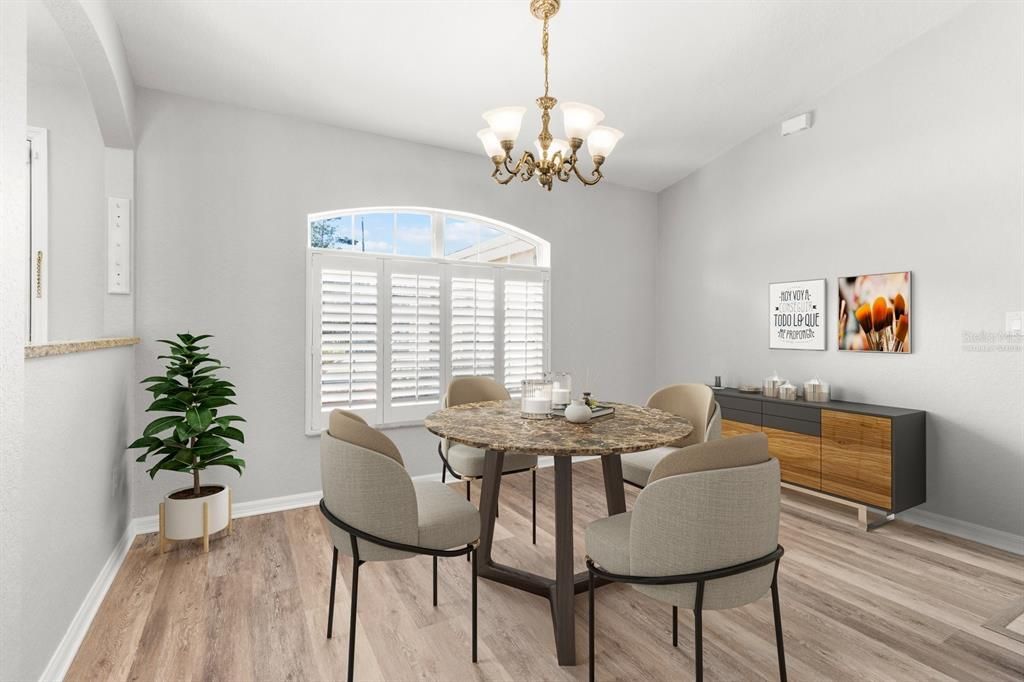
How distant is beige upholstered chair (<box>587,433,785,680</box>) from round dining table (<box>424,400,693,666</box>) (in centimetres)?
26

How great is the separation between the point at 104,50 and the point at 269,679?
2762 mm

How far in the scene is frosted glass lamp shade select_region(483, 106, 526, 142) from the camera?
2266 mm

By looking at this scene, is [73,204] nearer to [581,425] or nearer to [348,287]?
[348,287]

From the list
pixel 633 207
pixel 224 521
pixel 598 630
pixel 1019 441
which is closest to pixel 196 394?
pixel 224 521

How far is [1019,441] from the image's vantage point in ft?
9.99

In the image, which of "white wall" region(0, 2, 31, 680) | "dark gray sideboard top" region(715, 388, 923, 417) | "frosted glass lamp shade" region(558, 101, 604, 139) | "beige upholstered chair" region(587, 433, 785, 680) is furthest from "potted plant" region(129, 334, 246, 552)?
"dark gray sideboard top" region(715, 388, 923, 417)

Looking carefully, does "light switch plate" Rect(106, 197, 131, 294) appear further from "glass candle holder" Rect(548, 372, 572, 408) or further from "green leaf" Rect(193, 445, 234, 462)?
"glass candle holder" Rect(548, 372, 572, 408)

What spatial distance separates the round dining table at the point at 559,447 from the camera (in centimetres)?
181

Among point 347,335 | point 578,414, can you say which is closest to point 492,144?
point 578,414

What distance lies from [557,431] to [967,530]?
3.03 metres

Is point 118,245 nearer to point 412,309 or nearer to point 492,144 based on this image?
point 412,309

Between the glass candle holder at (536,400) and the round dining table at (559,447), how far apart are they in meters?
0.06

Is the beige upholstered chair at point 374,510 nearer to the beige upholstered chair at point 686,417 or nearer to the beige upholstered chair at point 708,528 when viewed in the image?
the beige upholstered chair at point 708,528

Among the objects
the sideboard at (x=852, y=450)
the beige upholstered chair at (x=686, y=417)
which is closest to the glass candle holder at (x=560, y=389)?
the beige upholstered chair at (x=686, y=417)
